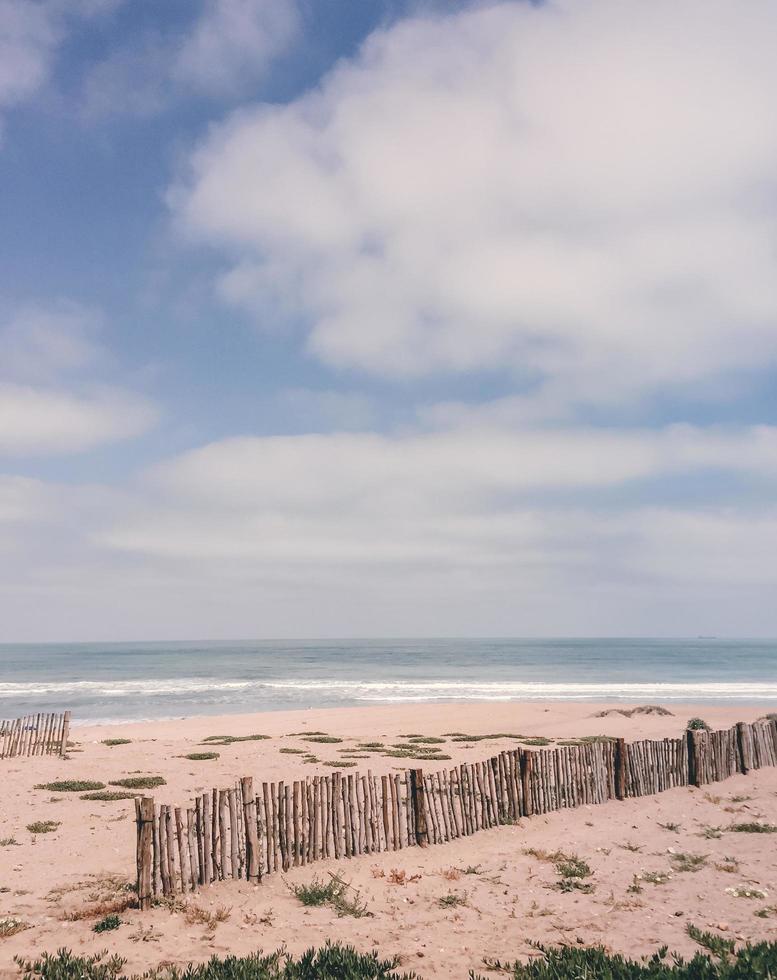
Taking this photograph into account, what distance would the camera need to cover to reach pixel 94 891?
10.0 metres

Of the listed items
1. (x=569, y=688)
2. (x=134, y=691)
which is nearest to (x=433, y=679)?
(x=569, y=688)

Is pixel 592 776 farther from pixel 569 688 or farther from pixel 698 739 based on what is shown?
pixel 569 688

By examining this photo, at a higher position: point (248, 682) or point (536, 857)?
point (536, 857)

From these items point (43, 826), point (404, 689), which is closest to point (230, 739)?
point (43, 826)

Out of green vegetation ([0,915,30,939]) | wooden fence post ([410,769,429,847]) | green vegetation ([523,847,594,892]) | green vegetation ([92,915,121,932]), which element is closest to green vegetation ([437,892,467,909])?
green vegetation ([523,847,594,892])

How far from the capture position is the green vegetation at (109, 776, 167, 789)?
17969mm

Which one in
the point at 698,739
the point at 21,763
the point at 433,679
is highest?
the point at 698,739

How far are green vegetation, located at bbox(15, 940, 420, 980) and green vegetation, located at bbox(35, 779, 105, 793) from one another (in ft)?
36.1

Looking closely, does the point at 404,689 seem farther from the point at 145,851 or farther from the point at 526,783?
the point at 145,851

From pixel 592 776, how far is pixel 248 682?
2526 inches

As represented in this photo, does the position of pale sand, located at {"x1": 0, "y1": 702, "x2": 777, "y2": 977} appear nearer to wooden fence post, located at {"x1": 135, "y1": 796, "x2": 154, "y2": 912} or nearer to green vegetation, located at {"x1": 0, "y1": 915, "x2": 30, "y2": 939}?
green vegetation, located at {"x1": 0, "y1": 915, "x2": 30, "y2": 939}

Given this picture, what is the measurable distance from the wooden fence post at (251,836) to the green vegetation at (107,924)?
6.70 ft

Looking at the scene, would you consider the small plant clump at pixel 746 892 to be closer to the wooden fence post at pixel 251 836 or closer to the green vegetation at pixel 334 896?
the green vegetation at pixel 334 896

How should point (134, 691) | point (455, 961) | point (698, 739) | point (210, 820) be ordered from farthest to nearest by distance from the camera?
point (134, 691) → point (698, 739) → point (210, 820) → point (455, 961)
